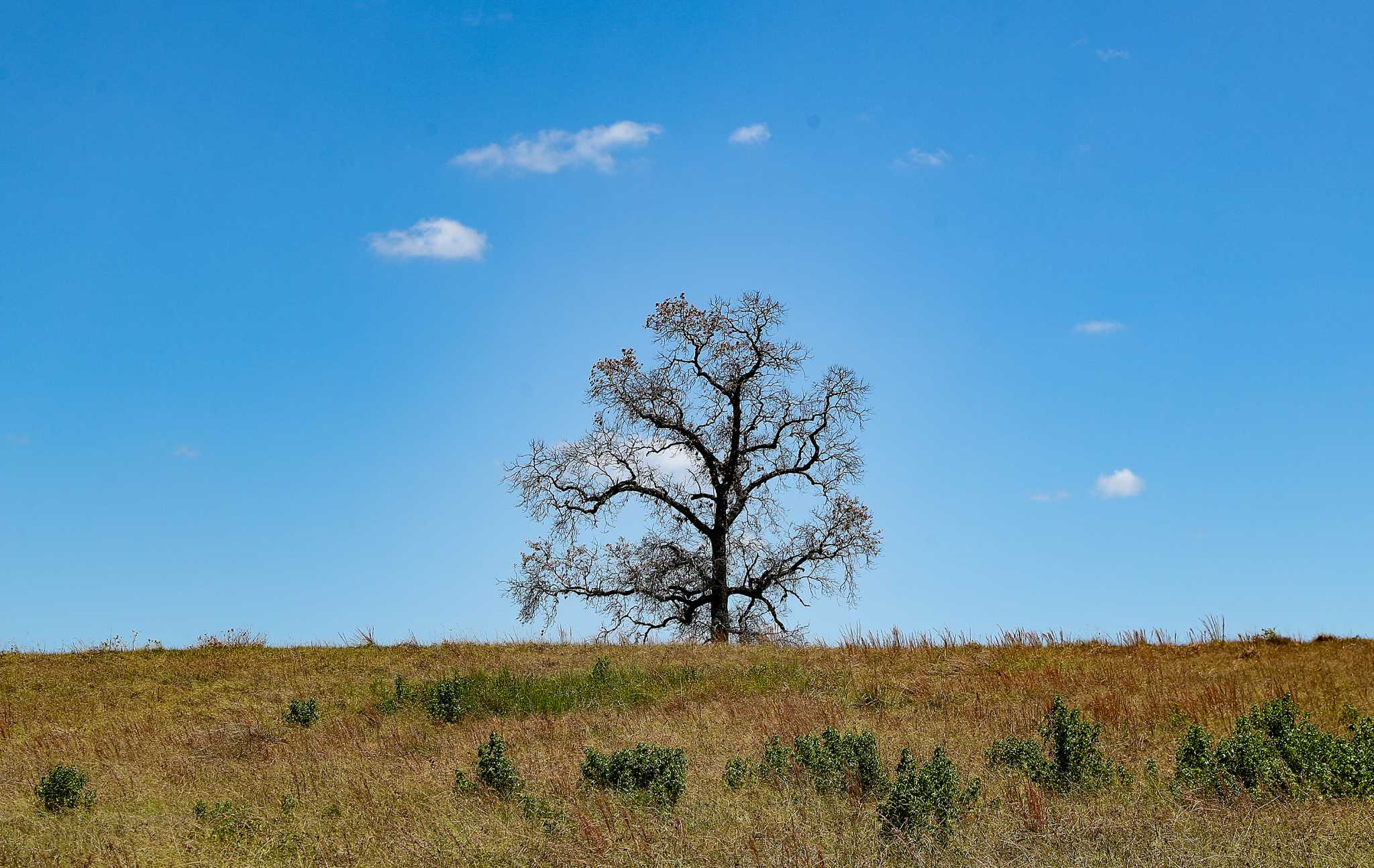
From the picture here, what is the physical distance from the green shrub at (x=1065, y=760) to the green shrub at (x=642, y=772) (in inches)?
135

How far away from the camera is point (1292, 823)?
7.43 meters

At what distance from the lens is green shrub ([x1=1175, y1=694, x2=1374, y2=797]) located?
8.74 metres

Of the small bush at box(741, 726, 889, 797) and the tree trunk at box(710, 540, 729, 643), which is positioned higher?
the tree trunk at box(710, 540, 729, 643)

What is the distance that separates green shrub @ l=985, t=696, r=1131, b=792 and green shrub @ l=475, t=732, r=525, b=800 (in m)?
4.95

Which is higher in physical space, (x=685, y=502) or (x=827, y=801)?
(x=685, y=502)

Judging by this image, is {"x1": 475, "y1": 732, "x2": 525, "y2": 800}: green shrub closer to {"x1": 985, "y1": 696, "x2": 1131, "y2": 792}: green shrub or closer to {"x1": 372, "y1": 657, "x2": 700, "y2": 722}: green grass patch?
{"x1": 372, "y1": 657, "x2": 700, "y2": 722}: green grass patch

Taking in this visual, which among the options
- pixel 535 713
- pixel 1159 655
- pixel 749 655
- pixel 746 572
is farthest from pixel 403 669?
→ pixel 1159 655

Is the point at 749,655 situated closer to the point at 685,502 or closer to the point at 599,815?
the point at 685,502

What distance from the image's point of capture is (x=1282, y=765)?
8953mm

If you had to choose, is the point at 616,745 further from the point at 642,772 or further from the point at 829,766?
the point at 829,766

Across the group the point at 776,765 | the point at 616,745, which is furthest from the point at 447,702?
the point at 776,765

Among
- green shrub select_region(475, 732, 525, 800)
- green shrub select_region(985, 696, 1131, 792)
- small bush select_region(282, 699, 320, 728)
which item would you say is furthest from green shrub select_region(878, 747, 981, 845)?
small bush select_region(282, 699, 320, 728)

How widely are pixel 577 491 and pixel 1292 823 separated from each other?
2076 cm

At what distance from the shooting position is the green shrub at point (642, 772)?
878 centimetres
